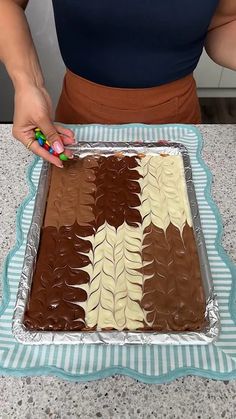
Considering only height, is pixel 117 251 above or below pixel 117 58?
below

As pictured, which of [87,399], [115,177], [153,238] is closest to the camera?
[87,399]

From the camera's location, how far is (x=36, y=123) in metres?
0.89

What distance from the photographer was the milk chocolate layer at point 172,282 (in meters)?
0.66

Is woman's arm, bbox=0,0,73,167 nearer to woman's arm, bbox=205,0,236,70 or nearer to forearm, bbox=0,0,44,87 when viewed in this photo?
forearm, bbox=0,0,44,87

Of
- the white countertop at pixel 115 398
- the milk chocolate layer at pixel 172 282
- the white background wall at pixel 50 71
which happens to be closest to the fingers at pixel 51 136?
the milk chocolate layer at pixel 172 282

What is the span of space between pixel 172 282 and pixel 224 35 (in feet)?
2.37

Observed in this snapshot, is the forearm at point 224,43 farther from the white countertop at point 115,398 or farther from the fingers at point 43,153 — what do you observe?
the white countertop at point 115,398

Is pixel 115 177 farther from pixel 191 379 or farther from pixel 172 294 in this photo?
pixel 191 379

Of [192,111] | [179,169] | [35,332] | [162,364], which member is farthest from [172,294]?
[192,111]

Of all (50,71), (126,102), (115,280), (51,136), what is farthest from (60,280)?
(50,71)

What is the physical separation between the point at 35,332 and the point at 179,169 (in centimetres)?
47

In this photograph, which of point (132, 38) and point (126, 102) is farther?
point (126, 102)

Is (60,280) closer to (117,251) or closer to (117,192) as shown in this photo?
(117,251)

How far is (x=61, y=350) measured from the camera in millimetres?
638
